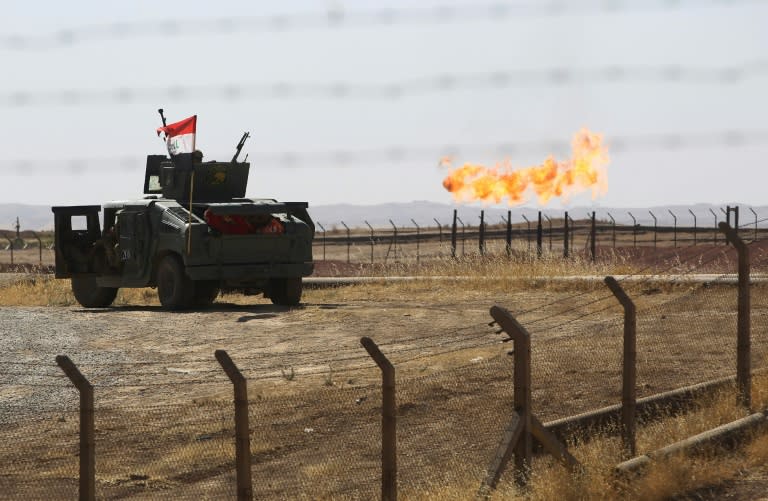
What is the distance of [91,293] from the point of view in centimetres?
2752

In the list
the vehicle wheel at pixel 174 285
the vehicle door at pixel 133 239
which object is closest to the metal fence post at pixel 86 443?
the vehicle wheel at pixel 174 285

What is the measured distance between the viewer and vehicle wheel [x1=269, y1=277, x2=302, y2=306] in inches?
1018

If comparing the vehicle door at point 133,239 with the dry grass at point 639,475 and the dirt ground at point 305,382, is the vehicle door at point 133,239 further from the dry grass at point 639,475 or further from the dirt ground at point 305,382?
the dry grass at point 639,475

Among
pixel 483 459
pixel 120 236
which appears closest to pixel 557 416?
pixel 483 459

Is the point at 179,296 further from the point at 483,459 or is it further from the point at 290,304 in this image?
the point at 483,459

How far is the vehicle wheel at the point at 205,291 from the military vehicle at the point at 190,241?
23mm

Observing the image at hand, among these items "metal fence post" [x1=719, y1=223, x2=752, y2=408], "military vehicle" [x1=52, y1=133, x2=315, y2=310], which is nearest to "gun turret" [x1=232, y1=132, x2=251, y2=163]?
"military vehicle" [x1=52, y1=133, x2=315, y2=310]

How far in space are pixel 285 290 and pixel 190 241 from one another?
2.49m

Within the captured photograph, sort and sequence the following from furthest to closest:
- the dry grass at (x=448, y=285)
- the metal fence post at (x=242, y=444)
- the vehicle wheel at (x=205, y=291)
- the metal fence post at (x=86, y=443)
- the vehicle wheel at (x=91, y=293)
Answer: the dry grass at (x=448, y=285) < the vehicle wheel at (x=91, y=293) < the vehicle wheel at (x=205, y=291) < the metal fence post at (x=242, y=444) < the metal fence post at (x=86, y=443)

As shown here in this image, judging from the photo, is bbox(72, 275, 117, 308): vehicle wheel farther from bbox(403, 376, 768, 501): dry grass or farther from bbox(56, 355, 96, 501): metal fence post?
bbox(56, 355, 96, 501): metal fence post

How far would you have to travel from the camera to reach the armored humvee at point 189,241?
80.8ft

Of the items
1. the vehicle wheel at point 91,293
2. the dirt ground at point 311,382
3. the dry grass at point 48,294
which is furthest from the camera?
the dry grass at point 48,294

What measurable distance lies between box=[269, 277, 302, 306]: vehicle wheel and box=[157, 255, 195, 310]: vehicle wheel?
185cm

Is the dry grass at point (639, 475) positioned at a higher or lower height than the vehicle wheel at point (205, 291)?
higher
